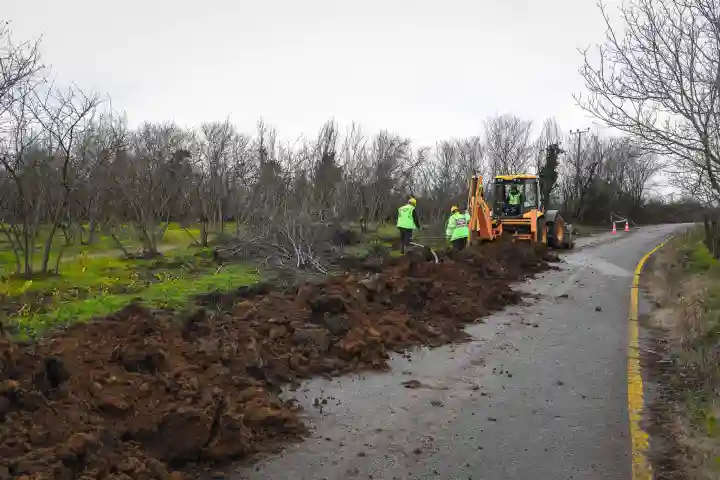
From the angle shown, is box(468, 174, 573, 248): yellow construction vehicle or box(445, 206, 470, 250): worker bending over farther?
box(468, 174, 573, 248): yellow construction vehicle

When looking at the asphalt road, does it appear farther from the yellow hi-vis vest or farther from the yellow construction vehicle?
the yellow construction vehicle

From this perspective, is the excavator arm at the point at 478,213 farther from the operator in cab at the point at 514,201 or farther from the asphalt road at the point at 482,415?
the asphalt road at the point at 482,415

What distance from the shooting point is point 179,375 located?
17.0 feet

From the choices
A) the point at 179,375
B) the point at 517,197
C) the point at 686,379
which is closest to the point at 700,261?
the point at 517,197

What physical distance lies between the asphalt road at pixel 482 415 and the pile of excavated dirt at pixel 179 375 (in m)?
0.39

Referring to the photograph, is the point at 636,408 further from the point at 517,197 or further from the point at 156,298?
the point at 517,197

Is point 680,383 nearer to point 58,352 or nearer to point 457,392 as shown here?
point 457,392

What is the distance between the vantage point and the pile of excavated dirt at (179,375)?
12.3 feet

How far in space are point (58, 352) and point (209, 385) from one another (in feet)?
4.86

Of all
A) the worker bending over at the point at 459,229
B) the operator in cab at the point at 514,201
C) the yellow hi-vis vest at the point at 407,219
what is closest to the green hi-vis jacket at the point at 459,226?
the worker bending over at the point at 459,229

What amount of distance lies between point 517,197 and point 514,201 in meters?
0.18

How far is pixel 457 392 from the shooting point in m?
5.84

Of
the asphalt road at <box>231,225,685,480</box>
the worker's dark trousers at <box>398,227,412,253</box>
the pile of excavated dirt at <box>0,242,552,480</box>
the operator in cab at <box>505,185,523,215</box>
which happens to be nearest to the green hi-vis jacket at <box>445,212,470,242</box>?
the worker's dark trousers at <box>398,227,412,253</box>

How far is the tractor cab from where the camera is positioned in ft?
66.2
